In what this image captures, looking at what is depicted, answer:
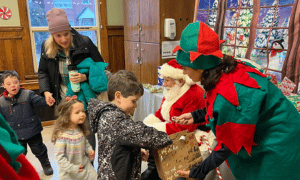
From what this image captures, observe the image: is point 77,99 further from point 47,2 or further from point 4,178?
point 47,2

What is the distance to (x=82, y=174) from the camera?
6.56ft

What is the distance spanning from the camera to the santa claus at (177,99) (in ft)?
6.85

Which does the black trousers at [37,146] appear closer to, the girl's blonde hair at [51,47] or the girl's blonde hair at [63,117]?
the girl's blonde hair at [63,117]

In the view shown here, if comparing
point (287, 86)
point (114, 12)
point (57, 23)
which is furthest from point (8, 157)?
point (114, 12)

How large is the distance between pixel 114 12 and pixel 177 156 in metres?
3.85

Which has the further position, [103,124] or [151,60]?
[151,60]

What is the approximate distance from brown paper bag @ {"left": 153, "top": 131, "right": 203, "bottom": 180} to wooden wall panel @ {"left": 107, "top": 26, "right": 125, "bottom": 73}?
3609 mm

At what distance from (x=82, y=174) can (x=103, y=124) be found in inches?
36.5

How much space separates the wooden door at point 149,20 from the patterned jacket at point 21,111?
187 cm

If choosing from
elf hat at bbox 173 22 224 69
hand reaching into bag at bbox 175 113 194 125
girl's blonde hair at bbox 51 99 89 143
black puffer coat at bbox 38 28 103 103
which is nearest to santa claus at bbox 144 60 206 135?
hand reaching into bag at bbox 175 113 194 125

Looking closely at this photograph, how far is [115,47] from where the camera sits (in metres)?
4.80

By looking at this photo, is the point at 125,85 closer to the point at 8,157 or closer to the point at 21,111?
the point at 8,157

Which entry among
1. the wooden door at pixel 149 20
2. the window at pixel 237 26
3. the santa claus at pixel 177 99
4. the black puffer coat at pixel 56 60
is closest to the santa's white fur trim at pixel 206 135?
the santa claus at pixel 177 99

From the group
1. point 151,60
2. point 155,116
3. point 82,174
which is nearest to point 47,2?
point 151,60
